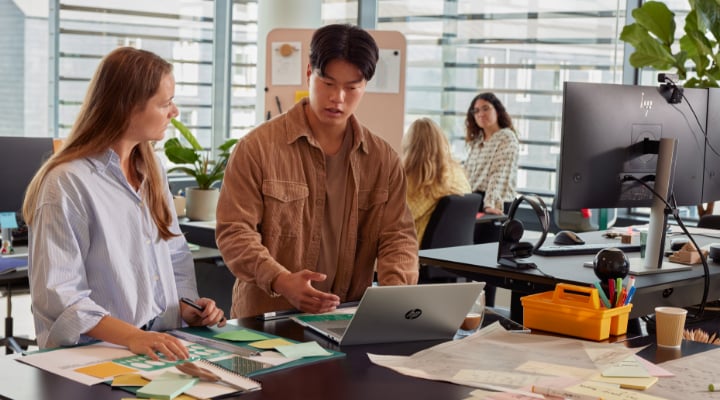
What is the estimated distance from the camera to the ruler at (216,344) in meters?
1.81

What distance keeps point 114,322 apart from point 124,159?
43 centimetres

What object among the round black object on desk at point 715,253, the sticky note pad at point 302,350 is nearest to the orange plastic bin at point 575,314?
the sticky note pad at point 302,350

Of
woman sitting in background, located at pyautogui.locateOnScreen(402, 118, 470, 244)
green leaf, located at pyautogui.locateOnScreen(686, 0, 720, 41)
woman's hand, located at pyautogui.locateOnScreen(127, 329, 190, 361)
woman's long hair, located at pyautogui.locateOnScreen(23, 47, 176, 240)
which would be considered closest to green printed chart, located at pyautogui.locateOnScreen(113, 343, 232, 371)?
woman's hand, located at pyautogui.locateOnScreen(127, 329, 190, 361)

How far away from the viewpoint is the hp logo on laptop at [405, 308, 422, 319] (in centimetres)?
190

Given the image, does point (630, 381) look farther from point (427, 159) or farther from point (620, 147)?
point (427, 159)

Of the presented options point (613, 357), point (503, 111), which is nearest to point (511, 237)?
point (613, 357)

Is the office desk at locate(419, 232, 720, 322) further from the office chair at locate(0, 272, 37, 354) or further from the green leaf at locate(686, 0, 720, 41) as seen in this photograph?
the green leaf at locate(686, 0, 720, 41)

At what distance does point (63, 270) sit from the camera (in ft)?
6.14

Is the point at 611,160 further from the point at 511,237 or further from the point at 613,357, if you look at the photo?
the point at 613,357

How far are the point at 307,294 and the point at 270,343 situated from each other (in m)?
0.27

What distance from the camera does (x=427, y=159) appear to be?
5.02 metres

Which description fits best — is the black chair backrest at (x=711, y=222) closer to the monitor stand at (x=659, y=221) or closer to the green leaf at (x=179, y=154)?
the monitor stand at (x=659, y=221)

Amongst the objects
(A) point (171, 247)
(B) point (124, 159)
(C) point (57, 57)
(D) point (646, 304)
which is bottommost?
(D) point (646, 304)

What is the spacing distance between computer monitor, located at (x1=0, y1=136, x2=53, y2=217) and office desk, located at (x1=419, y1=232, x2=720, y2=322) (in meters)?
1.84
